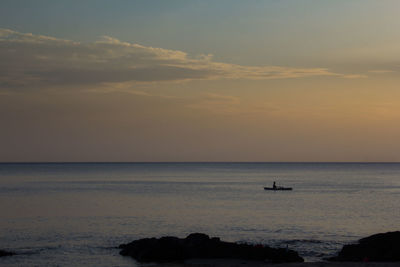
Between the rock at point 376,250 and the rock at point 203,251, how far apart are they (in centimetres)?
323

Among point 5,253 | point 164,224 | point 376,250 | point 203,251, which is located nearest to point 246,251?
point 203,251

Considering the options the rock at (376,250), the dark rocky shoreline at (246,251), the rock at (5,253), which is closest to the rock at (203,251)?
the dark rocky shoreline at (246,251)

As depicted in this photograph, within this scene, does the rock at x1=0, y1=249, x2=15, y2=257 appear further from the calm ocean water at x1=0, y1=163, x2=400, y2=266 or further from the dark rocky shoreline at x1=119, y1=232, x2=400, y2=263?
the dark rocky shoreline at x1=119, y1=232, x2=400, y2=263

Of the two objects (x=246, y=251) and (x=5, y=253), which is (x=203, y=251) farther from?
(x=5, y=253)

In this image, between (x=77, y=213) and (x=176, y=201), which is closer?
(x=77, y=213)

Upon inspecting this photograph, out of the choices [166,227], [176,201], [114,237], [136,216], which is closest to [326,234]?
[166,227]

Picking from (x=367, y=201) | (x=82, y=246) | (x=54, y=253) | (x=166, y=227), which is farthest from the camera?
(x=367, y=201)

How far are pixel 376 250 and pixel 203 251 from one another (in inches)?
458

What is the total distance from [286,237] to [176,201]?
40.2 metres

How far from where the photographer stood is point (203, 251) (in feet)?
129

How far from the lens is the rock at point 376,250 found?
37375mm

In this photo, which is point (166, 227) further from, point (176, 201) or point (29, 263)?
point (176, 201)

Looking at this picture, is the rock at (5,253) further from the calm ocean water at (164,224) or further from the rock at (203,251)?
the rock at (203,251)

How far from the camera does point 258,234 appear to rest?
170 feet
